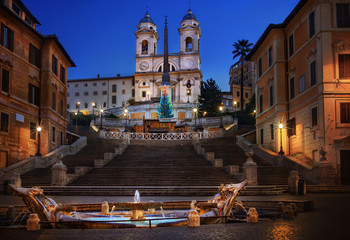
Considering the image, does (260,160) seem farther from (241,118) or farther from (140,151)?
(241,118)

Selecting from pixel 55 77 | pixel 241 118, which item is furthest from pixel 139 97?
pixel 55 77

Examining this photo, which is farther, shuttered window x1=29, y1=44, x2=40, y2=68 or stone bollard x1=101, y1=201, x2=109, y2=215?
shuttered window x1=29, y1=44, x2=40, y2=68

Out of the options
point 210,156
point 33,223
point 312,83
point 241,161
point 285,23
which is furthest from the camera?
point 285,23

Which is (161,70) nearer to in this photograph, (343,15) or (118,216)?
(343,15)

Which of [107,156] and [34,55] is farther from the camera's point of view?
[34,55]

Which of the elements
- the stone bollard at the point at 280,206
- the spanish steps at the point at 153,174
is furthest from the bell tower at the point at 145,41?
the stone bollard at the point at 280,206

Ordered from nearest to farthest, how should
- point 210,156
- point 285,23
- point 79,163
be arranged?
point 210,156
point 79,163
point 285,23

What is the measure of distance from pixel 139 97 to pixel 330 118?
77.3 meters

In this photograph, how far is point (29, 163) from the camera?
95.2ft

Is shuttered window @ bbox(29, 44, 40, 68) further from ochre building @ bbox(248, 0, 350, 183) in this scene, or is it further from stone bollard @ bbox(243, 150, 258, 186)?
stone bollard @ bbox(243, 150, 258, 186)

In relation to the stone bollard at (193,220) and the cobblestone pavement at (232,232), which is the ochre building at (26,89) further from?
the stone bollard at (193,220)

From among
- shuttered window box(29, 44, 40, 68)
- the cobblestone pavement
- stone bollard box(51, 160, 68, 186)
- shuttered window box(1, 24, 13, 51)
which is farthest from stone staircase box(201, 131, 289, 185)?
shuttered window box(1, 24, 13, 51)

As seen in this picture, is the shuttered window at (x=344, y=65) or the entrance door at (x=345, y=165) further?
the shuttered window at (x=344, y=65)

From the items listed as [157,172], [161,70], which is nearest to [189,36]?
[161,70]
